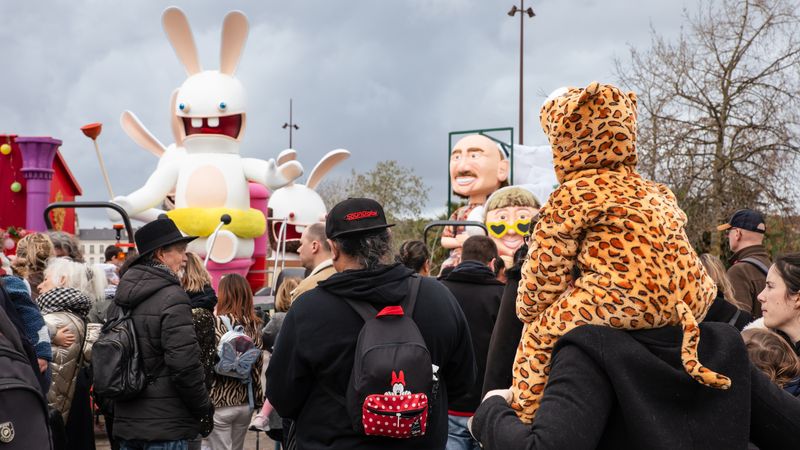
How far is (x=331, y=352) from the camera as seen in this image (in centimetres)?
271

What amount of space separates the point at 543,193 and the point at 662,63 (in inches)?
174

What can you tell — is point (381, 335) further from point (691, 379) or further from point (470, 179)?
point (470, 179)

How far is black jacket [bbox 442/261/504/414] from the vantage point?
4684 mm

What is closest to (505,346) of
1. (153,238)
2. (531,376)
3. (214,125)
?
(531,376)

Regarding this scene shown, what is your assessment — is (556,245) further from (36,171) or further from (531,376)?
(36,171)

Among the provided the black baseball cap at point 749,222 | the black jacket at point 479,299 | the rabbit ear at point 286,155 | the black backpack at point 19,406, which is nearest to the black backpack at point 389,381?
the black backpack at point 19,406

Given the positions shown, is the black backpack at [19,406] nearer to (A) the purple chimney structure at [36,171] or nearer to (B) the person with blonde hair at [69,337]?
(B) the person with blonde hair at [69,337]

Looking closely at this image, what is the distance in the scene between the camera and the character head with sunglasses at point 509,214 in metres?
11.4

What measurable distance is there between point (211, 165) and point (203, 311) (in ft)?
28.6

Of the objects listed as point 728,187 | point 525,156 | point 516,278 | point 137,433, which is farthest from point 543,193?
point 516,278

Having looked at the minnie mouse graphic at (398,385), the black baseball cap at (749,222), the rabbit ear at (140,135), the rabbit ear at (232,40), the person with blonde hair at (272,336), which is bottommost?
the person with blonde hair at (272,336)

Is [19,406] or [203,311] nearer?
[19,406]

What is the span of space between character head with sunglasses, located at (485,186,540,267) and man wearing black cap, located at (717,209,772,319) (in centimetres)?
600

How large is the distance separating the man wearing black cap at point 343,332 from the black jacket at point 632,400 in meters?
0.87
